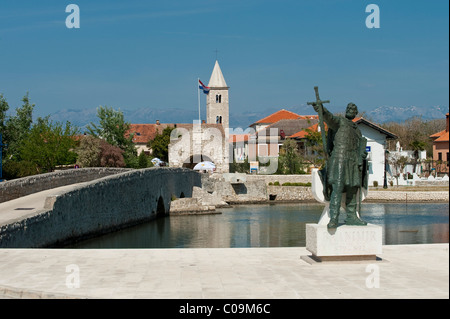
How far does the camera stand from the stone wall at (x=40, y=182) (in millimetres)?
20391

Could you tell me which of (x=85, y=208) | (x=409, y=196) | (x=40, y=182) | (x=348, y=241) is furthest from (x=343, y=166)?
(x=409, y=196)

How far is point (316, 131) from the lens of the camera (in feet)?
203

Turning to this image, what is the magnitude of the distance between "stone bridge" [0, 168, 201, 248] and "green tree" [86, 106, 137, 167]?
22464mm

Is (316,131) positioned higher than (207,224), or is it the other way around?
(316,131)

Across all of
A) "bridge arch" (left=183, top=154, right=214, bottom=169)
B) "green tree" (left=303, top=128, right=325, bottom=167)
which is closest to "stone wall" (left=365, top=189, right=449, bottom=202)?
"green tree" (left=303, top=128, right=325, bottom=167)

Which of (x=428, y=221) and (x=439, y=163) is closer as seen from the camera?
(x=428, y=221)

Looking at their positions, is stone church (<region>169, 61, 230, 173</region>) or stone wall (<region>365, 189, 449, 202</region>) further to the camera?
stone church (<region>169, 61, 230, 173</region>)

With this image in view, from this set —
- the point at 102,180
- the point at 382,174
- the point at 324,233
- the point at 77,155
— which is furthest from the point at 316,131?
the point at 324,233

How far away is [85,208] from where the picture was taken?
67.8 feet

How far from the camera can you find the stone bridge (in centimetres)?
1541

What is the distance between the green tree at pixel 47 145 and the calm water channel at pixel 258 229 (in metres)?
15.3

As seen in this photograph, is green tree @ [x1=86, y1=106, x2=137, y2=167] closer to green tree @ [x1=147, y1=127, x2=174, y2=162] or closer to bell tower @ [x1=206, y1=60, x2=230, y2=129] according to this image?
green tree @ [x1=147, y1=127, x2=174, y2=162]
